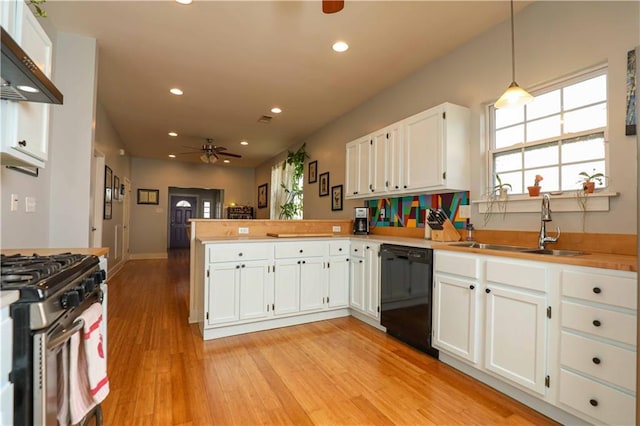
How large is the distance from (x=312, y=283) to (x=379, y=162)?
1.58 m

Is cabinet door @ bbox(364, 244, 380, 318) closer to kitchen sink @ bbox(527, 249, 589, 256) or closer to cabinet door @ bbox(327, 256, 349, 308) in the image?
cabinet door @ bbox(327, 256, 349, 308)

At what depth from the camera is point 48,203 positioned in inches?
107

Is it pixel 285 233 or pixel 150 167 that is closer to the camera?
pixel 285 233

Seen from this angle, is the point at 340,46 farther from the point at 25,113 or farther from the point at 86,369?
the point at 86,369

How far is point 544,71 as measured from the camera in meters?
2.36

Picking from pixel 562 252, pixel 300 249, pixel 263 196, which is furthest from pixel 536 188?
pixel 263 196

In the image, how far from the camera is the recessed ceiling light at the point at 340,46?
2924 mm

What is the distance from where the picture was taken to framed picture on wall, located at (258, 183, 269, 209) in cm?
856

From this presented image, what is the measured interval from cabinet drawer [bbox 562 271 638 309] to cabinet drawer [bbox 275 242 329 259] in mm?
2175

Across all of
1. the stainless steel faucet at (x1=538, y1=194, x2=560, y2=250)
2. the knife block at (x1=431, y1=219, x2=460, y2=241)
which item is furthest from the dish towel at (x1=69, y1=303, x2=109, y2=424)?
the stainless steel faucet at (x1=538, y1=194, x2=560, y2=250)

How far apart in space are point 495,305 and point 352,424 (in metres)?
Result: 1.17

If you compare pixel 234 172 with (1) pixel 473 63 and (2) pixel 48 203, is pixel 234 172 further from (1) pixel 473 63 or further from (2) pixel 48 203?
(1) pixel 473 63

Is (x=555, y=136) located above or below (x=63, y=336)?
above

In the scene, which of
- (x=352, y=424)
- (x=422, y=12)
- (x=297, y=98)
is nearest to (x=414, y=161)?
(x=422, y=12)
